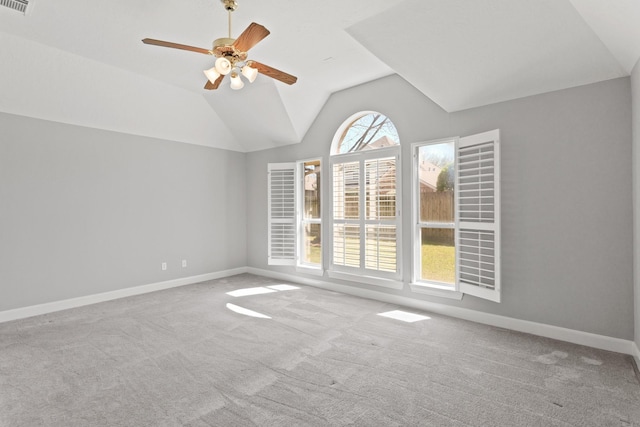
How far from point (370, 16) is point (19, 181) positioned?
437cm

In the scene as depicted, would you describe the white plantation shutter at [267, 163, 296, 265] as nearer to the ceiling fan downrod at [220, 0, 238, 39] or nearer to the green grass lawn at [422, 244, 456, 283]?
the green grass lawn at [422, 244, 456, 283]

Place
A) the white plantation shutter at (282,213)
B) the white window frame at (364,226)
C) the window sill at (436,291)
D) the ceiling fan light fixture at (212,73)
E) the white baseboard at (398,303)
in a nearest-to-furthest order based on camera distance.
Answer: the ceiling fan light fixture at (212,73), the white baseboard at (398,303), the window sill at (436,291), the white window frame at (364,226), the white plantation shutter at (282,213)

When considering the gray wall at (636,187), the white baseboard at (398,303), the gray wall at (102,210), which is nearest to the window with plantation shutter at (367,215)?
the white baseboard at (398,303)

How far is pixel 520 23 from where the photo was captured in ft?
8.26

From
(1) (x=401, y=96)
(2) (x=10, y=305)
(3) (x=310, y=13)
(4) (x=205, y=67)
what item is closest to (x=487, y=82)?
(1) (x=401, y=96)

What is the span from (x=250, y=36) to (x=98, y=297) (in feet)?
13.5

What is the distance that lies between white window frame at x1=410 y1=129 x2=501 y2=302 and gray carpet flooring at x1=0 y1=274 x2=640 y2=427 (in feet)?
1.25

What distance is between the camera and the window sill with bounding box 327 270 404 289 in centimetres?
421

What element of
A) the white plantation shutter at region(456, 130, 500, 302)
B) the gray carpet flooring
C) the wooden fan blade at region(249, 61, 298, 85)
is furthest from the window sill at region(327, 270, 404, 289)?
the wooden fan blade at region(249, 61, 298, 85)

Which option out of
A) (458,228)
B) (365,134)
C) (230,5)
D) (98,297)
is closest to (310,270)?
(365,134)

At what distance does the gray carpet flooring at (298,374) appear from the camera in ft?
6.47

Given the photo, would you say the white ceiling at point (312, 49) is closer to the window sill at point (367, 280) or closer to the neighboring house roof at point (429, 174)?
the neighboring house roof at point (429, 174)

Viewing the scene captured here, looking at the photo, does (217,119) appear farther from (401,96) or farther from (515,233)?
(515,233)

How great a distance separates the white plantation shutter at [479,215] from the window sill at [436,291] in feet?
0.56
